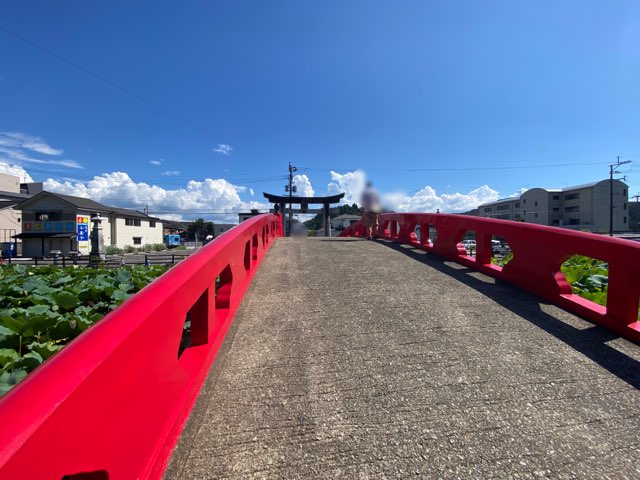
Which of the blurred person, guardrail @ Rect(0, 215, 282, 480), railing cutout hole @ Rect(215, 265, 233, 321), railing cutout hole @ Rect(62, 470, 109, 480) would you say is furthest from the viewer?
the blurred person

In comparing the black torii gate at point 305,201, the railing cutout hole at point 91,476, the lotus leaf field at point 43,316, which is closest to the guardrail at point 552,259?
the railing cutout hole at point 91,476

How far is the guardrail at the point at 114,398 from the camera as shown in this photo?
102 cm

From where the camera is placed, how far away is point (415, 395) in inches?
87.8

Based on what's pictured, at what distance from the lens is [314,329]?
10.4ft

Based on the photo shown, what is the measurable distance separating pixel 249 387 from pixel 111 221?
149ft

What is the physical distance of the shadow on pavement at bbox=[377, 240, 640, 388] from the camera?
2.59 m

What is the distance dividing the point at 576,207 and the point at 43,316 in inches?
2769

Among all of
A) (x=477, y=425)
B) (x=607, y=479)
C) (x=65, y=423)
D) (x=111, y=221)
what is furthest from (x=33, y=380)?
(x=111, y=221)

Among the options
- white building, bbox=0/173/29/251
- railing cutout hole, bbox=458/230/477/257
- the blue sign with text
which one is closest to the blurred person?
railing cutout hole, bbox=458/230/477/257

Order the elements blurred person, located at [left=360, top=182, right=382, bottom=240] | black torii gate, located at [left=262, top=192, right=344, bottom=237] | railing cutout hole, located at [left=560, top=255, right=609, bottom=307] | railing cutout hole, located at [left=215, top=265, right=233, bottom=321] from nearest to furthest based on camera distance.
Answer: railing cutout hole, located at [left=215, top=265, right=233, bottom=321], railing cutout hole, located at [left=560, top=255, right=609, bottom=307], blurred person, located at [left=360, top=182, right=382, bottom=240], black torii gate, located at [left=262, top=192, right=344, bottom=237]

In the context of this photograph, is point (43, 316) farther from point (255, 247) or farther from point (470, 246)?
point (470, 246)

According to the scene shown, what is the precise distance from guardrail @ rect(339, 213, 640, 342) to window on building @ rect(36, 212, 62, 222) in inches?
1723

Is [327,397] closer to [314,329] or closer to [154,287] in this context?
[314,329]

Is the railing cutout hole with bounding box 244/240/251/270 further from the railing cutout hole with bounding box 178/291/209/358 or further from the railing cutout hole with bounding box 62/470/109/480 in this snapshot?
the railing cutout hole with bounding box 62/470/109/480
